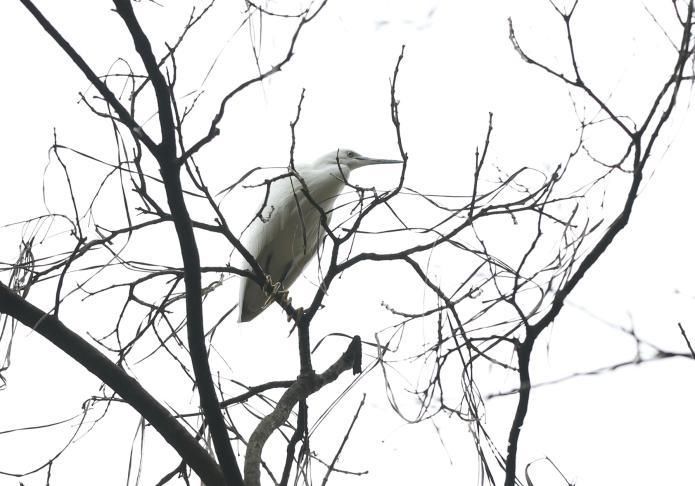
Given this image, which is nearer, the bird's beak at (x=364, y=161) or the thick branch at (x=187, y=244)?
the thick branch at (x=187, y=244)

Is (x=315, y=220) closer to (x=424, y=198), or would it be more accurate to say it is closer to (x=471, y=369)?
(x=424, y=198)

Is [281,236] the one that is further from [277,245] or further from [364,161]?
[364,161]

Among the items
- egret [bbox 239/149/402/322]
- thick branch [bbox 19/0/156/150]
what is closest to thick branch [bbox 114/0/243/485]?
thick branch [bbox 19/0/156/150]

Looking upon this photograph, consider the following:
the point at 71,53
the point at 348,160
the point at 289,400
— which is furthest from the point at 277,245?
the point at 71,53

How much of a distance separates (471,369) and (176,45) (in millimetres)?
888

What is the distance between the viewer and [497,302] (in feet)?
5.55

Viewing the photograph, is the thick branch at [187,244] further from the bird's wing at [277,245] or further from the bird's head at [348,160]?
the bird's head at [348,160]

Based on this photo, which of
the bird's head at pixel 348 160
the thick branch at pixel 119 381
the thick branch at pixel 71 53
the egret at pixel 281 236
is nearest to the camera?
the thick branch at pixel 71 53

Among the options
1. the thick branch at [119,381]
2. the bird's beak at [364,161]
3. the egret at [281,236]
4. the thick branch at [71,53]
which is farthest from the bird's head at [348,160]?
the thick branch at [71,53]

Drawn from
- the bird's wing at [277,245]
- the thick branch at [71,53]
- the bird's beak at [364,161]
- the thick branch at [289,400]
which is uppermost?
the bird's beak at [364,161]

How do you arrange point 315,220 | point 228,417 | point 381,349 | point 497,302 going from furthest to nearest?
point 315,220 < point 228,417 < point 381,349 < point 497,302

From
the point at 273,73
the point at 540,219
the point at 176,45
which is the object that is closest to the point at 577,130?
the point at 540,219

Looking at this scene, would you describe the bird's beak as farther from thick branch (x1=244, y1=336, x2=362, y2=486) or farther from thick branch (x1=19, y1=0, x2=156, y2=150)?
thick branch (x1=19, y1=0, x2=156, y2=150)

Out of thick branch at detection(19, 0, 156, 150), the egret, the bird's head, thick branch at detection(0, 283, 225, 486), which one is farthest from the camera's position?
the bird's head
